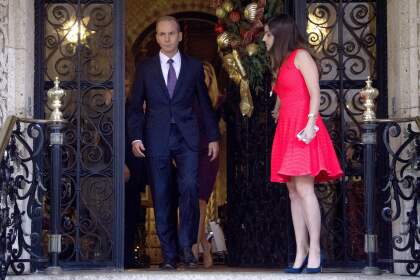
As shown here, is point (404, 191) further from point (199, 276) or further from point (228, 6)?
point (228, 6)

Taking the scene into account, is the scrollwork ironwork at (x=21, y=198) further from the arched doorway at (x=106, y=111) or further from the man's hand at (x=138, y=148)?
the man's hand at (x=138, y=148)

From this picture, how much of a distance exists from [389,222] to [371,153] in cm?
77

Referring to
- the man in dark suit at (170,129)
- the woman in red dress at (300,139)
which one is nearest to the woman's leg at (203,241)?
the man in dark suit at (170,129)

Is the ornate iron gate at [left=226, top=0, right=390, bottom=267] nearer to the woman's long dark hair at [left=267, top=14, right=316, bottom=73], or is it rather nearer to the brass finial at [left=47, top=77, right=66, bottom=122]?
the woman's long dark hair at [left=267, top=14, right=316, bottom=73]

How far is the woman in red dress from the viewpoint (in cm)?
1009

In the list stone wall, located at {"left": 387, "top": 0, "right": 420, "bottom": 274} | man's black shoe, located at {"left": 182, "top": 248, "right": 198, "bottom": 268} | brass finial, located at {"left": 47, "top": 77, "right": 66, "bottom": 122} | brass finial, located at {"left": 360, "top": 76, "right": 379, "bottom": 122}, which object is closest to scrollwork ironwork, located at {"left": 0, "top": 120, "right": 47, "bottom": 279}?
brass finial, located at {"left": 47, "top": 77, "right": 66, "bottom": 122}

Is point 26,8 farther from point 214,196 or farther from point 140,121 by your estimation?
point 214,196

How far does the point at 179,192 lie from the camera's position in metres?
11.3

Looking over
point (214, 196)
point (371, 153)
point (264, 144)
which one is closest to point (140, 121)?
point (264, 144)

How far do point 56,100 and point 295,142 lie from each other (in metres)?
1.99

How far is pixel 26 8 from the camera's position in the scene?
36.2 ft

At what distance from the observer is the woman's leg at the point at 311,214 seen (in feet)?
33.1

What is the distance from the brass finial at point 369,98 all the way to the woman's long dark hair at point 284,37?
1.77 feet

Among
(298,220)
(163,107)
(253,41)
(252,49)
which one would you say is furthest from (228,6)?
(298,220)
